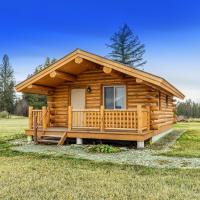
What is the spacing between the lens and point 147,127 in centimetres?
1465

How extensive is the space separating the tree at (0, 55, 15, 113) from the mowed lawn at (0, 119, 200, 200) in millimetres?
61984

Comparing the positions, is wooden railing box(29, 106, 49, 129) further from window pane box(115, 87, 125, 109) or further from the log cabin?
window pane box(115, 87, 125, 109)

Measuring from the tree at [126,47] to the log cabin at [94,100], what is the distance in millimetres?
33715

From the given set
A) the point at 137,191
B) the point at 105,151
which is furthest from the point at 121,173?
the point at 105,151

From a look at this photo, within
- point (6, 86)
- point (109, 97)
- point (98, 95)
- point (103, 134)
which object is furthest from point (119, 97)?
point (6, 86)

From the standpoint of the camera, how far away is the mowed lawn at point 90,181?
6.20m

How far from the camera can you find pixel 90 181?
7.34 meters

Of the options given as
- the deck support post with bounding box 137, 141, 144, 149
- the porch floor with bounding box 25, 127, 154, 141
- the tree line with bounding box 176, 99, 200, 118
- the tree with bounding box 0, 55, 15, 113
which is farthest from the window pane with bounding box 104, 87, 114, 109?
the tree with bounding box 0, 55, 15, 113

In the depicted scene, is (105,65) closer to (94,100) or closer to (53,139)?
(94,100)

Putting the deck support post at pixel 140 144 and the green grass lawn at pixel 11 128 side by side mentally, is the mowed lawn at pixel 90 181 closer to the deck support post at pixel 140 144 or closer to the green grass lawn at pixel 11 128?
the deck support post at pixel 140 144

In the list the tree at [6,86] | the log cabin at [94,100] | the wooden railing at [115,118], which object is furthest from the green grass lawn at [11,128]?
the tree at [6,86]

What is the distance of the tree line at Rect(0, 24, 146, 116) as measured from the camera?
51062 mm

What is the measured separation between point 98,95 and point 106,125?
257cm

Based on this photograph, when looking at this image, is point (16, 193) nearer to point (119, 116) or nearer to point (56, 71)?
point (119, 116)
